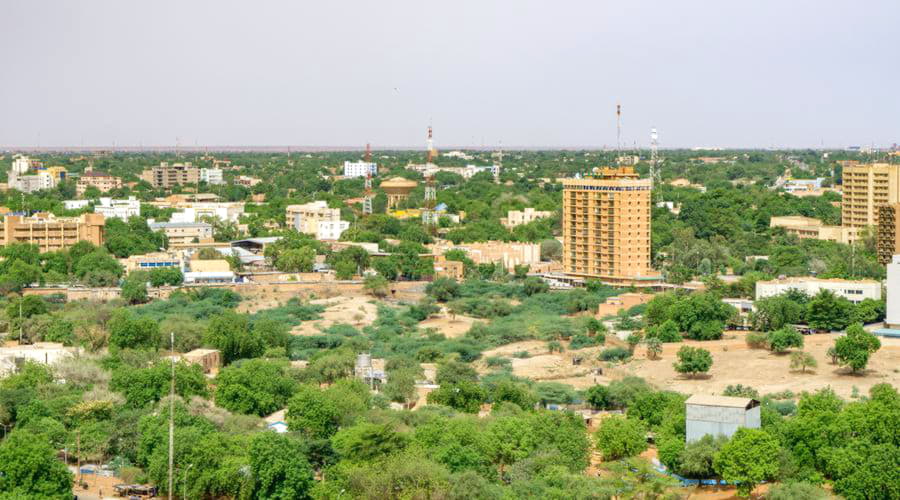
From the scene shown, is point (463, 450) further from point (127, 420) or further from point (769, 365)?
point (769, 365)

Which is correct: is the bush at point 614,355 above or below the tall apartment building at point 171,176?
below

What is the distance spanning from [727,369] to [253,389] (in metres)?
12.4

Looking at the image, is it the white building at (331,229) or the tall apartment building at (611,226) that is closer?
the tall apartment building at (611,226)

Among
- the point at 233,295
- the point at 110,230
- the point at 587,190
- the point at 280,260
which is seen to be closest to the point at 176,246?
the point at 110,230

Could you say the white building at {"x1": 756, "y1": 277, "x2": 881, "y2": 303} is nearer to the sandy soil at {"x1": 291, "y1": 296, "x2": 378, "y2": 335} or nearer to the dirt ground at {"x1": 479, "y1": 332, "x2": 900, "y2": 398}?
the dirt ground at {"x1": 479, "y1": 332, "x2": 900, "y2": 398}

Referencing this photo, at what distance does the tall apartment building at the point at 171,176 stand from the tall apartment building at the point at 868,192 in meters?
54.5

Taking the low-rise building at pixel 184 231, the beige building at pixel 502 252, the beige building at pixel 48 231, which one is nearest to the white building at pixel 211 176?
the low-rise building at pixel 184 231

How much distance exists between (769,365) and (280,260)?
24.7m

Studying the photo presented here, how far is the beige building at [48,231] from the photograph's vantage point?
5784 cm

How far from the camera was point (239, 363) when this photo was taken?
111 ft

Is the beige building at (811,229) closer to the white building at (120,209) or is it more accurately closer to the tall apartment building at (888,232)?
the tall apartment building at (888,232)

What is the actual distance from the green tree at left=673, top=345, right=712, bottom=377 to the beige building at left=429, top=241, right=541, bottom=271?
2210 centimetres

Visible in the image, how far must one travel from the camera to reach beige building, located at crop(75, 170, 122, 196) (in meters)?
94.9

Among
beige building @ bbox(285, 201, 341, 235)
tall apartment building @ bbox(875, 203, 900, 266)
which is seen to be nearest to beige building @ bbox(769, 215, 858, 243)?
tall apartment building @ bbox(875, 203, 900, 266)
